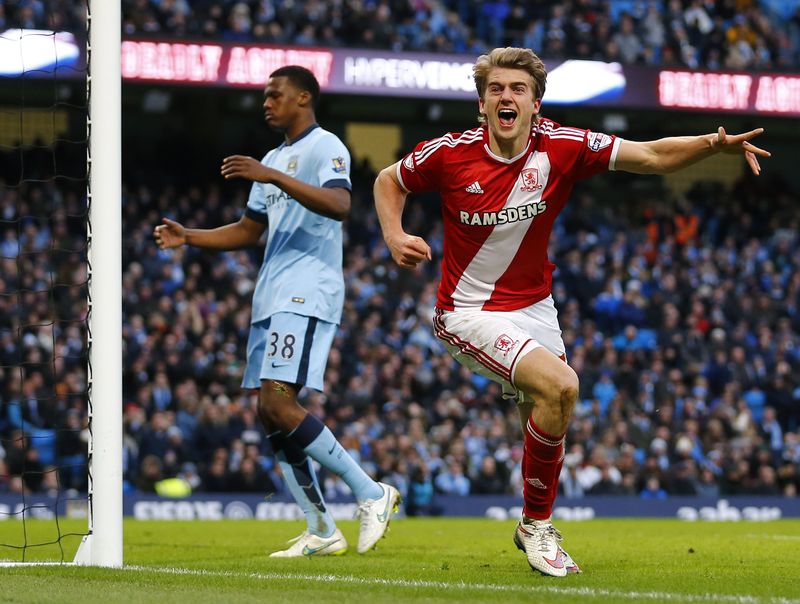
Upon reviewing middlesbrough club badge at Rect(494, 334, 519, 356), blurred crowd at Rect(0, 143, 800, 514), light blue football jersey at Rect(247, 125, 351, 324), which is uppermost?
light blue football jersey at Rect(247, 125, 351, 324)

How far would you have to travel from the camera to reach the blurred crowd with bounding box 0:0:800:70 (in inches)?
897

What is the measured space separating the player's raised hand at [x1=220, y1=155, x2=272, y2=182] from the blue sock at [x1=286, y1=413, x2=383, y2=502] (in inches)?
57.3

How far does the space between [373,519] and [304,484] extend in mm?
467

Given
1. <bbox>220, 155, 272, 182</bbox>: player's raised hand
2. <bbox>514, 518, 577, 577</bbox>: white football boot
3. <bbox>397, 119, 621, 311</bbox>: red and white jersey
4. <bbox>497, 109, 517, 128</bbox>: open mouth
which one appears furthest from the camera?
<bbox>220, 155, 272, 182</bbox>: player's raised hand

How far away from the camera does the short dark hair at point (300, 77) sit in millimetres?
8148

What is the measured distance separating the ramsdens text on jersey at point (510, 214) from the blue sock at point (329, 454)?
1.77m

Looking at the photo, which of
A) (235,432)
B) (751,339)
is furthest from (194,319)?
(751,339)

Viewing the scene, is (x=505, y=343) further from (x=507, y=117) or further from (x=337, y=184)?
(x=337, y=184)

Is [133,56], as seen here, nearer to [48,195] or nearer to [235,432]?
[48,195]

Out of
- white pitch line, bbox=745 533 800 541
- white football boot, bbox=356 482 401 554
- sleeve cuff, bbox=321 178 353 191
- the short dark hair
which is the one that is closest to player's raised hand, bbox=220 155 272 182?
sleeve cuff, bbox=321 178 353 191

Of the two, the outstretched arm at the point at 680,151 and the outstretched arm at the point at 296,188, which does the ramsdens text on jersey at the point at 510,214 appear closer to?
the outstretched arm at the point at 680,151

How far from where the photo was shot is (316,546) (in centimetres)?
763

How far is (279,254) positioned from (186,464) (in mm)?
9747

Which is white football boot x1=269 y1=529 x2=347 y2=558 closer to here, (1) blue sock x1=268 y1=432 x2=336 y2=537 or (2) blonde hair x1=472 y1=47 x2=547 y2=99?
(1) blue sock x1=268 y1=432 x2=336 y2=537
